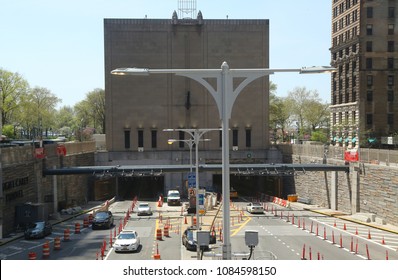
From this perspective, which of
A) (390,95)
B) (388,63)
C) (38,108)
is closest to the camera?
(388,63)

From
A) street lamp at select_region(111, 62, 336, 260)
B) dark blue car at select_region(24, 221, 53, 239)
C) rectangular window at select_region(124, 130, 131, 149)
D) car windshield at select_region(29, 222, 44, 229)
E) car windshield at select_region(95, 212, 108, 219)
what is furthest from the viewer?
rectangular window at select_region(124, 130, 131, 149)

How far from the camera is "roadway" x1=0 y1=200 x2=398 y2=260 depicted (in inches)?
1251

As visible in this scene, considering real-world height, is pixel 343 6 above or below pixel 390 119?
above

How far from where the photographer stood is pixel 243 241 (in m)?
36.7

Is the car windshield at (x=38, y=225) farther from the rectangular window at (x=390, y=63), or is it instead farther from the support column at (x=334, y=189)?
the rectangular window at (x=390, y=63)

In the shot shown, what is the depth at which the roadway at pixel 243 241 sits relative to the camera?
31.8 m

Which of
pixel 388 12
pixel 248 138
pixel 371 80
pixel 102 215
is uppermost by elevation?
pixel 388 12

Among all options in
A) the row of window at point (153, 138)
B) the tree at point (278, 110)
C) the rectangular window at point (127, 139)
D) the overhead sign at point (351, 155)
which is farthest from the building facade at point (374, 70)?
the tree at point (278, 110)

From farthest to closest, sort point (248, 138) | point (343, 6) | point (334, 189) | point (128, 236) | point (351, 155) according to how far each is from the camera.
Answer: point (343, 6), point (248, 138), point (334, 189), point (351, 155), point (128, 236)

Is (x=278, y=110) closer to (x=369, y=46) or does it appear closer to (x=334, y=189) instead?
(x=369, y=46)

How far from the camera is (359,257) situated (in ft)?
101

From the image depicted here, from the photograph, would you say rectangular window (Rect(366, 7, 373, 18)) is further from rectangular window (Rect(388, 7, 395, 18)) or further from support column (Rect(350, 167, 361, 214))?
support column (Rect(350, 167, 361, 214))

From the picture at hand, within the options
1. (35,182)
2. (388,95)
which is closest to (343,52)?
(388,95)

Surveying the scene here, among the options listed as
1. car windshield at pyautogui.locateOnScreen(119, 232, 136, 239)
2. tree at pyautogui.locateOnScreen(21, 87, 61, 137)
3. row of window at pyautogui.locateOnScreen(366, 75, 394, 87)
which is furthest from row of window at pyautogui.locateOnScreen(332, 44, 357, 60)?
car windshield at pyautogui.locateOnScreen(119, 232, 136, 239)
